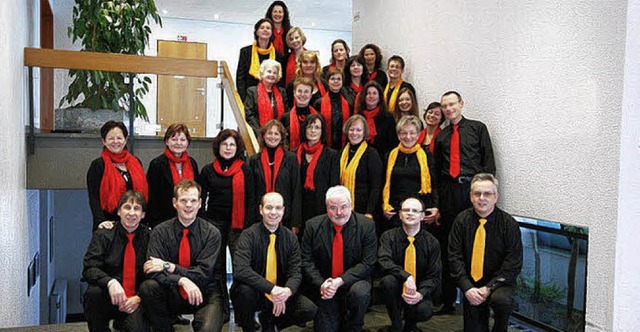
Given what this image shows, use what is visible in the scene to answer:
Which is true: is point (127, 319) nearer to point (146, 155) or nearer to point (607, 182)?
point (146, 155)

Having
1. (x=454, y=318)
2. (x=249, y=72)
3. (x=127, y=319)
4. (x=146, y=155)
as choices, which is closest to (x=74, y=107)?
(x=146, y=155)

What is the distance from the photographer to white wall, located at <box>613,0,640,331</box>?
3654 mm

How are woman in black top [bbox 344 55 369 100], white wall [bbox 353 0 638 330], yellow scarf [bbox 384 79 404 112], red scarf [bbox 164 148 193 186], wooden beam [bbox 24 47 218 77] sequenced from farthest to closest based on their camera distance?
wooden beam [bbox 24 47 218 77], yellow scarf [bbox 384 79 404 112], woman in black top [bbox 344 55 369 100], red scarf [bbox 164 148 193 186], white wall [bbox 353 0 638 330]

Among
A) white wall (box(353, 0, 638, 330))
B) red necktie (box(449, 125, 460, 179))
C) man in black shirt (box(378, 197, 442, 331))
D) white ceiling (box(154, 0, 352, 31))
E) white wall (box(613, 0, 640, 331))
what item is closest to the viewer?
white wall (box(613, 0, 640, 331))

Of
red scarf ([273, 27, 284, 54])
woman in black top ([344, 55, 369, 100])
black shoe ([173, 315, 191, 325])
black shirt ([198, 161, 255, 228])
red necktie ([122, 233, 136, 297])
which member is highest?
red scarf ([273, 27, 284, 54])

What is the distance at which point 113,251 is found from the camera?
3904 mm

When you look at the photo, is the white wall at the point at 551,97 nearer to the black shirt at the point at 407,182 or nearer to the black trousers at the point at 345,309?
the black shirt at the point at 407,182

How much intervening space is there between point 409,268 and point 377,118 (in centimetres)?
152

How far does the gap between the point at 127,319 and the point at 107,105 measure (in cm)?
287

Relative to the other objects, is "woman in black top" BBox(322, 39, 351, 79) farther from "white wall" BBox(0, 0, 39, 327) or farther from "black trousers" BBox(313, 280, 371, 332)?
"white wall" BBox(0, 0, 39, 327)

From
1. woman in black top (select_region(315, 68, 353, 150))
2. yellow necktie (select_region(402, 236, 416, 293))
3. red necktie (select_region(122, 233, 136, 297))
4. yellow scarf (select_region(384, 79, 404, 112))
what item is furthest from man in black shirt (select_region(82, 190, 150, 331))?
yellow scarf (select_region(384, 79, 404, 112))

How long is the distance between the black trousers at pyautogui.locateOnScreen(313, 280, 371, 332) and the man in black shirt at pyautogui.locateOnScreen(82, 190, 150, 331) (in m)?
1.10

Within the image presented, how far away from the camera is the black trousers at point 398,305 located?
3.99 meters

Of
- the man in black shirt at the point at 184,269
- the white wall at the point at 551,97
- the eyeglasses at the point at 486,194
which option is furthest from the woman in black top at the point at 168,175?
the white wall at the point at 551,97
